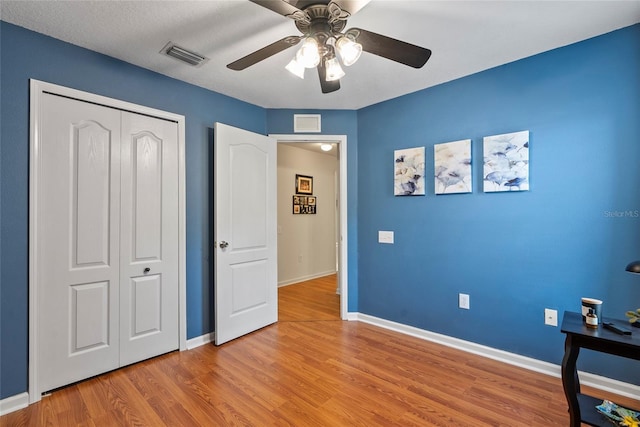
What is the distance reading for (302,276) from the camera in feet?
17.5

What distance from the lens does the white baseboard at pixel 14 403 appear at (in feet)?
5.94

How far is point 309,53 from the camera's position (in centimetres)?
149

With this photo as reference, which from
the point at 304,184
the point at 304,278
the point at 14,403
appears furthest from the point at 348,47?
the point at 304,278

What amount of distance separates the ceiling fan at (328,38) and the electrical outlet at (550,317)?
2.01 m

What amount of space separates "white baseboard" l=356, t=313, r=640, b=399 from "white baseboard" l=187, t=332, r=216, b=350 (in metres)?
1.45

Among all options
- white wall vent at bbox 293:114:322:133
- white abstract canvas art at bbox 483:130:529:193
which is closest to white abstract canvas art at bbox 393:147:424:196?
white abstract canvas art at bbox 483:130:529:193

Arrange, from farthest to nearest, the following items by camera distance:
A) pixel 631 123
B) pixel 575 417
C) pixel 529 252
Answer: pixel 529 252 < pixel 631 123 < pixel 575 417

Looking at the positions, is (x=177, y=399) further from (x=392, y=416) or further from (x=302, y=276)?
(x=302, y=276)

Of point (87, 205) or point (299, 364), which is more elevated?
point (87, 205)

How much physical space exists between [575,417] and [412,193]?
1933 millimetres

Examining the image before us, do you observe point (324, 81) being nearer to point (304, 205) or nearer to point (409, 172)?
point (409, 172)

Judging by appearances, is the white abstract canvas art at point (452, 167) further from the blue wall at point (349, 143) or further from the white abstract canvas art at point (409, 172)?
the blue wall at point (349, 143)

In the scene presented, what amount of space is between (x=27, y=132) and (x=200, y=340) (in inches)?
80.6

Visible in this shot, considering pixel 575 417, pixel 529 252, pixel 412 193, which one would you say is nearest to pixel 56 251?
pixel 412 193
